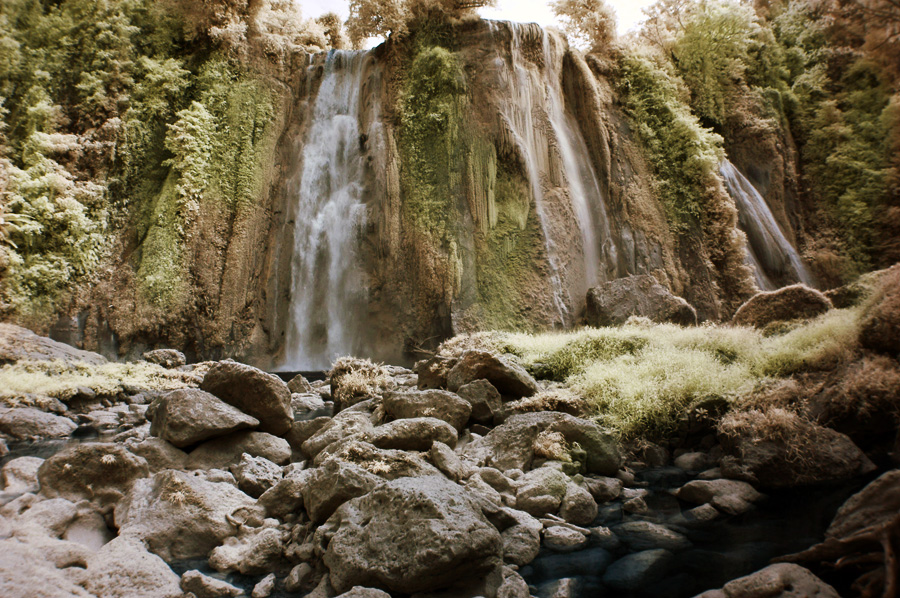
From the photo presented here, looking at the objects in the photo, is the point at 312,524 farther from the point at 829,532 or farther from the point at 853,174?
the point at 853,174

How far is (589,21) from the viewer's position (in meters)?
18.7

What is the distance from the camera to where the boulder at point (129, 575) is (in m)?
3.38

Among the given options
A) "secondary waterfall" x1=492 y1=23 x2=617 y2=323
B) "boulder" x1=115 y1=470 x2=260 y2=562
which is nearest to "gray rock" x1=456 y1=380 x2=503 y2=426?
"boulder" x1=115 y1=470 x2=260 y2=562

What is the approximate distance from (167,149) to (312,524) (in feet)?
52.2

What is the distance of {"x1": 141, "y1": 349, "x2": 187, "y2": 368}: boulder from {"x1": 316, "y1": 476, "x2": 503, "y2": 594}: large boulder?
11.7 meters

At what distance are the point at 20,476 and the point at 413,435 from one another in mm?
3991

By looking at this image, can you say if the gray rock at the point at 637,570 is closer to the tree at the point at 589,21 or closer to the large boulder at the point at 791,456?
the large boulder at the point at 791,456

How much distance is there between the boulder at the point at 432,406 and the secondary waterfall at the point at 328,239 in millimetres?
8430

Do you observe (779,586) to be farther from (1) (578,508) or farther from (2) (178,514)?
(2) (178,514)

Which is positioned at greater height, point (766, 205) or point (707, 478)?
point (766, 205)

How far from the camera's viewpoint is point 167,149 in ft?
54.0

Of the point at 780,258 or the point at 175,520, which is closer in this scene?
the point at 175,520

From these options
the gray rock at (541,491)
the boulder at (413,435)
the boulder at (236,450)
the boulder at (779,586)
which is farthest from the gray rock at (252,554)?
the boulder at (779,586)

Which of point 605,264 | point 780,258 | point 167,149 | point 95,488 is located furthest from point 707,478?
point 167,149
